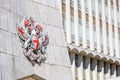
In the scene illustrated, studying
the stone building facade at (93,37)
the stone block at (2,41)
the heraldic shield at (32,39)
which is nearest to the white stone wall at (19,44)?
the stone block at (2,41)

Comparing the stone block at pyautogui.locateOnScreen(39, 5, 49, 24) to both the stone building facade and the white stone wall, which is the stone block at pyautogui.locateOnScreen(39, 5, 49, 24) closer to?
the white stone wall

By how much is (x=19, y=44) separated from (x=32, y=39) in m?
0.96

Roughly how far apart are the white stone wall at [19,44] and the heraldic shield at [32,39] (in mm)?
304

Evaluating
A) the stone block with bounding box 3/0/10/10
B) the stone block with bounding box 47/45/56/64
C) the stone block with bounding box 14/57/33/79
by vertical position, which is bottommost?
the stone block with bounding box 14/57/33/79

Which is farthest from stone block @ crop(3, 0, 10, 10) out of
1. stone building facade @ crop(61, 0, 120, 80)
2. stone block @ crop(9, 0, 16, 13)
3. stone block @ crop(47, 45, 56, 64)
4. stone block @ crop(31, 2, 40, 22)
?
stone building facade @ crop(61, 0, 120, 80)

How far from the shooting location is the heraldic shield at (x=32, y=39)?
26.9 meters

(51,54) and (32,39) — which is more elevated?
(32,39)

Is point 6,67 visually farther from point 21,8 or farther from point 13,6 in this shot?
point 21,8

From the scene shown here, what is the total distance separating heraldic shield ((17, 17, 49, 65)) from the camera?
88.4 ft

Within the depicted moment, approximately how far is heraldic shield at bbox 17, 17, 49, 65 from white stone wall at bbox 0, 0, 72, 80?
12.0 inches

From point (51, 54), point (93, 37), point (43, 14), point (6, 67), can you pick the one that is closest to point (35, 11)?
point (43, 14)

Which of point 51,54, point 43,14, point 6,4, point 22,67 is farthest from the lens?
point 43,14

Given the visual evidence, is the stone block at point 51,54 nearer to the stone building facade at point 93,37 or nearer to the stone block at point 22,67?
the stone block at point 22,67

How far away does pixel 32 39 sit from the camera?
2734 centimetres
